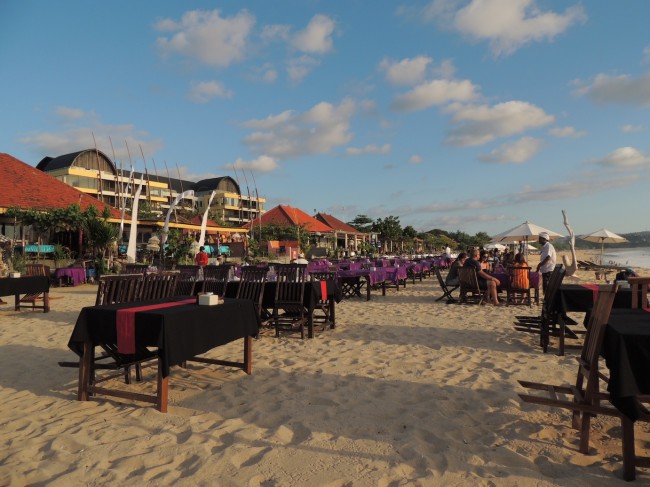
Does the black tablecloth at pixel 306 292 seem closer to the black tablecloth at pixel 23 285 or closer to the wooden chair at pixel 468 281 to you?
the wooden chair at pixel 468 281

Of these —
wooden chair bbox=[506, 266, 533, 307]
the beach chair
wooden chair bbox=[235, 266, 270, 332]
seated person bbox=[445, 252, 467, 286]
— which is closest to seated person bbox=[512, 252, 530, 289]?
wooden chair bbox=[506, 266, 533, 307]

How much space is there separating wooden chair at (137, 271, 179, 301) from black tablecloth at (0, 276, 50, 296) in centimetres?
482

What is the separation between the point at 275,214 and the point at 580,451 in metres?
45.7

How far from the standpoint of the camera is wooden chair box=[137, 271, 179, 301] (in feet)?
14.8

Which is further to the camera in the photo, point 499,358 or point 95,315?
point 499,358

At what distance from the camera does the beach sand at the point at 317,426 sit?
2336 mm

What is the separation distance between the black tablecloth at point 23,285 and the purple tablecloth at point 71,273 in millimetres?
6041

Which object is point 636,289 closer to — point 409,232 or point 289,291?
point 289,291

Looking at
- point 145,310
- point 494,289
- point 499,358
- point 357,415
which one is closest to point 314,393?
point 357,415

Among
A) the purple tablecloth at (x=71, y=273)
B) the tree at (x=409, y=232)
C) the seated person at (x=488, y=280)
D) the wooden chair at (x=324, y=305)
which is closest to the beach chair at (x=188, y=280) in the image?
the wooden chair at (x=324, y=305)

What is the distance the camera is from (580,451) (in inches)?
99.2

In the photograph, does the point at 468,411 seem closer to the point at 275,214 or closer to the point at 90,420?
the point at 90,420

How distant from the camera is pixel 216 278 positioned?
6.43m

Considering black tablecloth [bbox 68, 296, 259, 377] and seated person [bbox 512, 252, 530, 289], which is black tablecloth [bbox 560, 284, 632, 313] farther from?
seated person [bbox 512, 252, 530, 289]
